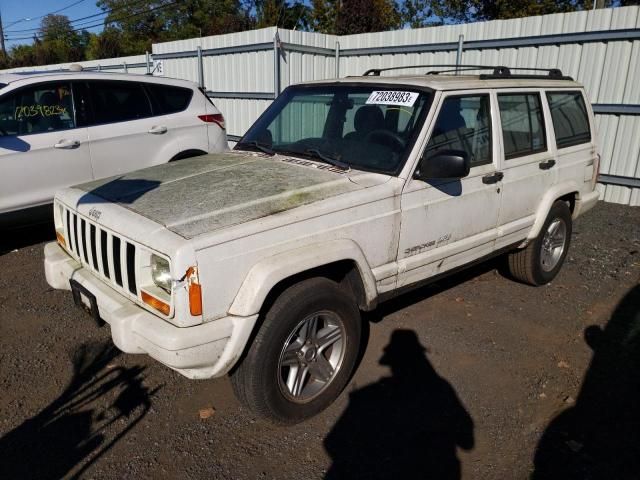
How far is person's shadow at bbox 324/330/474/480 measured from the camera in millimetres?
2754

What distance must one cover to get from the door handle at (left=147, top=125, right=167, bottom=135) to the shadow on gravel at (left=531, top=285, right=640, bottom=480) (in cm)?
509

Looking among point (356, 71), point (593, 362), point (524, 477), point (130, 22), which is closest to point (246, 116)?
point (356, 71)

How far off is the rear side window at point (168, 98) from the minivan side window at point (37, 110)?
0.99 meters

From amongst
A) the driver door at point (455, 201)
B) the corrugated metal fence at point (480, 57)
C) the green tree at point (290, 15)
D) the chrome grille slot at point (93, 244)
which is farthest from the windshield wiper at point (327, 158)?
the green tree at point (290, 15)

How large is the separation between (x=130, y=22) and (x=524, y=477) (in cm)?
5446

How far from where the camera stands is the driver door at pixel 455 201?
11.3ft

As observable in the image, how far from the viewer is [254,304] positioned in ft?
8.52

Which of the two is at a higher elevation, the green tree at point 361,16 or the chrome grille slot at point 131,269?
the green tree at point 361,16

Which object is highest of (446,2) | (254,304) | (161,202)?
(446,2)

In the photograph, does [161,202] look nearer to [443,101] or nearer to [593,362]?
[443,101]

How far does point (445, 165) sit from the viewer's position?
3223mm

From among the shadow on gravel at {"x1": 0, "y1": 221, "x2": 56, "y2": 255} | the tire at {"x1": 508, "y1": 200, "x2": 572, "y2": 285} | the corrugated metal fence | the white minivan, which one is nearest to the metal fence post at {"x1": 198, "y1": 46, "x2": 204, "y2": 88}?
the corrugated metal fence

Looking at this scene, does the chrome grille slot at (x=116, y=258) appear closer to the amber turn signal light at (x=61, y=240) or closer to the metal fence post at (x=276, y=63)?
the amber turn signal light at (x=61, y=240)

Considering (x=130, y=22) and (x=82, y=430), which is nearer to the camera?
(x=82, y=430)
